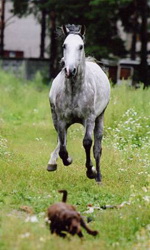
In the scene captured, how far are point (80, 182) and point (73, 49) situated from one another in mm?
2299

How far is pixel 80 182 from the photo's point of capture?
11.7 metres

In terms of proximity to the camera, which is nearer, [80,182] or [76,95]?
[76,95]

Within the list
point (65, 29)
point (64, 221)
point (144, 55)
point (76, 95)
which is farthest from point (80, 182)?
point (144, 55)

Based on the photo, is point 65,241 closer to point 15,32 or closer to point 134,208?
point 134,208

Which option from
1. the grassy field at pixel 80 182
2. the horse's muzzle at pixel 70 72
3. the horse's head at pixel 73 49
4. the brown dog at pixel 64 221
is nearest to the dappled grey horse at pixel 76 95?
the horse's head at pixel 73 49

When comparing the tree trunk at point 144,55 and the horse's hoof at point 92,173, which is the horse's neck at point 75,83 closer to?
the horse's hoof at point 92,173

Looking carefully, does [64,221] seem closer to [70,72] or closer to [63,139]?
[70,72]

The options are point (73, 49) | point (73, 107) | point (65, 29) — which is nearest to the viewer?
point (73, 49)

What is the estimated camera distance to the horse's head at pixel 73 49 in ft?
34.6

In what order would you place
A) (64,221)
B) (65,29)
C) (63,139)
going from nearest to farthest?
1. (64,221)
2. (65,29)
3. (63,139)

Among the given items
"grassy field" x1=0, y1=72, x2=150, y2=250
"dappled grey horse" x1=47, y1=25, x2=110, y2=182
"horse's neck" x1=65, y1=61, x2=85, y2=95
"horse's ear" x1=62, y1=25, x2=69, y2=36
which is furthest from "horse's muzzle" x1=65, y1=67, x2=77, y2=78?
"grassy field" x1=0, y1=72, x2=150, y2=250

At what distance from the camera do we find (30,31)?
209 ft

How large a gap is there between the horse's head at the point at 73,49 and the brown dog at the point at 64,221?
326 cm

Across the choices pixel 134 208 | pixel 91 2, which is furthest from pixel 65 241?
pixel 91 2
